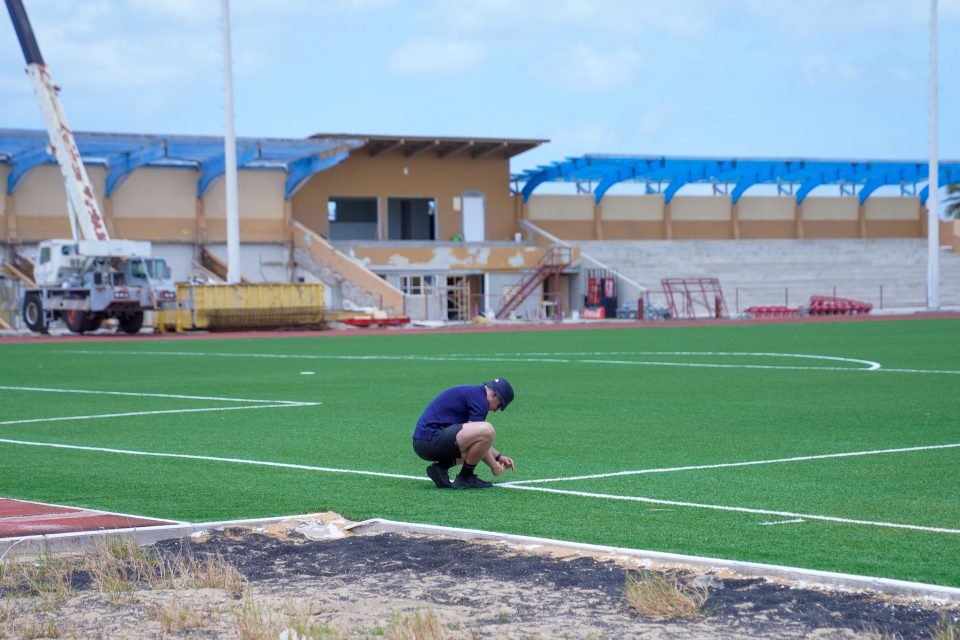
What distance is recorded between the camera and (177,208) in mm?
65812

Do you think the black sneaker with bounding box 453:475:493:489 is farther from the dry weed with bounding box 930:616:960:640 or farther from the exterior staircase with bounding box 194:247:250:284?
the exterior staircase with bounding box 194:247:250:284

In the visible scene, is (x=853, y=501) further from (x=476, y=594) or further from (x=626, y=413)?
(x=626, y=413)

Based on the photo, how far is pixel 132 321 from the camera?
49156 millimetres

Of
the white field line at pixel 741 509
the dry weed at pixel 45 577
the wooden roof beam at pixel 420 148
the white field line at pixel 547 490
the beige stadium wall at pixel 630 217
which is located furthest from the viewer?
the beige stadium wall at pixel 630 217

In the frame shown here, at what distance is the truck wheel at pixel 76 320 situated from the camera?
4759cm

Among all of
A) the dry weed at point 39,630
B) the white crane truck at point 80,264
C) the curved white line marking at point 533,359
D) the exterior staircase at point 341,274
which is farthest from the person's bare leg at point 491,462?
the exterior staircase at point 341,274

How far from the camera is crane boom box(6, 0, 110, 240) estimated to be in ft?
151

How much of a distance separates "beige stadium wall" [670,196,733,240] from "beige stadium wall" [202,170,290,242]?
23.3 meters

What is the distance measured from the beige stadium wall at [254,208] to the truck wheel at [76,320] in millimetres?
18212

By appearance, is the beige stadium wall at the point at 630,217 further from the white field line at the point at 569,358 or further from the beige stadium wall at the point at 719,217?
the white field line at the point at 569,358

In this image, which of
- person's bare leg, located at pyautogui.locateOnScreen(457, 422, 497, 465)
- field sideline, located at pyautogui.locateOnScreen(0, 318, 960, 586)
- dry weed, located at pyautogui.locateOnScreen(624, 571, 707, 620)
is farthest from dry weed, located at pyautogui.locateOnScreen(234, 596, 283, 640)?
person's bare leg, located at pyautogui.locateOnScreen(457, 422, 497, 465)

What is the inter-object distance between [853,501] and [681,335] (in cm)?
3082

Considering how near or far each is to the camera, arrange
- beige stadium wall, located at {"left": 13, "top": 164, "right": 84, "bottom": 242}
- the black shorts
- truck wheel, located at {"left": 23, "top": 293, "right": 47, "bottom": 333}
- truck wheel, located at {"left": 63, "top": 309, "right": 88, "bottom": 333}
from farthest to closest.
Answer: beige stadium wall, located at {"left": 13, "top": 164, "right": 84, "bottom": 242}, truck wheel, located at {"left": 23, "top": 293, "right": 47, "bottom": 333}, truck wheel, located at {"left": 63, "top": 309, "right": 88, "bottom": 333}, the black shorts

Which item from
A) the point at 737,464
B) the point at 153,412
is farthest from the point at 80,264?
the point at 737,464
